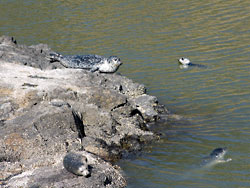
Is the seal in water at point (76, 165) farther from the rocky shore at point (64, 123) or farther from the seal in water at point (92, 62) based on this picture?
the seal in water at point (92, 62)

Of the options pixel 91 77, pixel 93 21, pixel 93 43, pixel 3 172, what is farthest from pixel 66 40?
pixel 3 172

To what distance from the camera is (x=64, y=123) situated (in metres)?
6.85

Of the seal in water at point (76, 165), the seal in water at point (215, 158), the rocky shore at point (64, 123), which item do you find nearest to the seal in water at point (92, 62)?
the rocky shore at point (64, 123)

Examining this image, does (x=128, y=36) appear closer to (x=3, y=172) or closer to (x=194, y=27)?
(x=194, y=27)

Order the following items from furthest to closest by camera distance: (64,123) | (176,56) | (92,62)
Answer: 1. (176,56)
2. (92,62)
3. (64,123)

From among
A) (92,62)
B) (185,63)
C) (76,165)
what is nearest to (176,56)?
(185,63)

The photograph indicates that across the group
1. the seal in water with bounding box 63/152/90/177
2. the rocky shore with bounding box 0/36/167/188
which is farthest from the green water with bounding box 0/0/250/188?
the seal in water with bounding box 63/152/90/177

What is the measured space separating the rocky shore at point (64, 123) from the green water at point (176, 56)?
406 millimetres

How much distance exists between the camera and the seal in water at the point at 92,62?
9.36 m

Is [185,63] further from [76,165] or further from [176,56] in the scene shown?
[76,165]

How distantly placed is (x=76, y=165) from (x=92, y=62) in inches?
162

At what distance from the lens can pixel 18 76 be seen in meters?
8.00

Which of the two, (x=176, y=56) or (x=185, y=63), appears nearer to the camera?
(x=185, y=63)

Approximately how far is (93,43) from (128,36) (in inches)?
39.8
